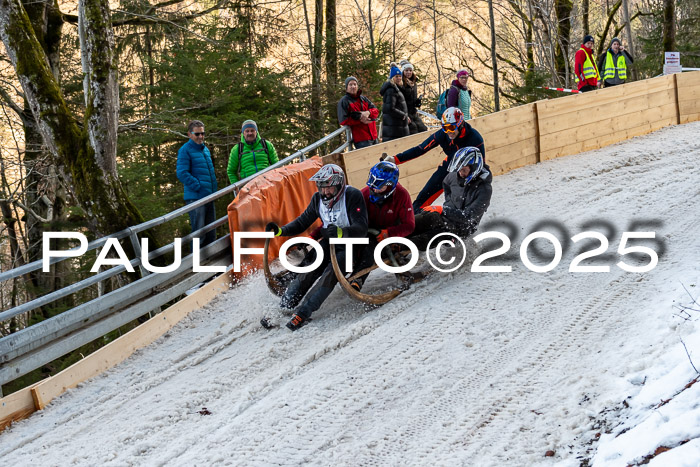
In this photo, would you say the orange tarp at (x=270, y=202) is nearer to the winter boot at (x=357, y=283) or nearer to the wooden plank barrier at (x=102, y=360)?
the wooden plank barrier at (x=102, y=360)

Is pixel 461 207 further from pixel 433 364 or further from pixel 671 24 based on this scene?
pixel 671 24

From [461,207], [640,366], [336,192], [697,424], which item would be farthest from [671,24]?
[697,424]

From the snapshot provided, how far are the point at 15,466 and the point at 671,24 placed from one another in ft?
65.2

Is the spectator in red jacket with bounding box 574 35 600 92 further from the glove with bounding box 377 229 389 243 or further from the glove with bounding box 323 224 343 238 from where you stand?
the glove with bounding box 323 224 343 238

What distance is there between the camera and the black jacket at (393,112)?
1174 cm

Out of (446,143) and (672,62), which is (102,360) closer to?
(446,143)

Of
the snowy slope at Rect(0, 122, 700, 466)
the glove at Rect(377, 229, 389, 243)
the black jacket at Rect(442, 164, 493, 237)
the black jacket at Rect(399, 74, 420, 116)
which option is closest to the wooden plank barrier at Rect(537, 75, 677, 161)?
the black jacket at Rect(399, 74, 420, 116)

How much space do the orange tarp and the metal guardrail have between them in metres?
0.33

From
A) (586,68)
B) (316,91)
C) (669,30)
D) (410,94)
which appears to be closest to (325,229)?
(410,94)

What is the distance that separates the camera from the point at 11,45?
31.8 feet

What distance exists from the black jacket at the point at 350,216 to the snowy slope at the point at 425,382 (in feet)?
2.97

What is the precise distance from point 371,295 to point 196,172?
3.46m

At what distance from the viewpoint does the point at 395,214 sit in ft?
26.0

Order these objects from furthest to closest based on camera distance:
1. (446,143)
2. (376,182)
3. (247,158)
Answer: (247,158) → (446,143) → (376,182)
